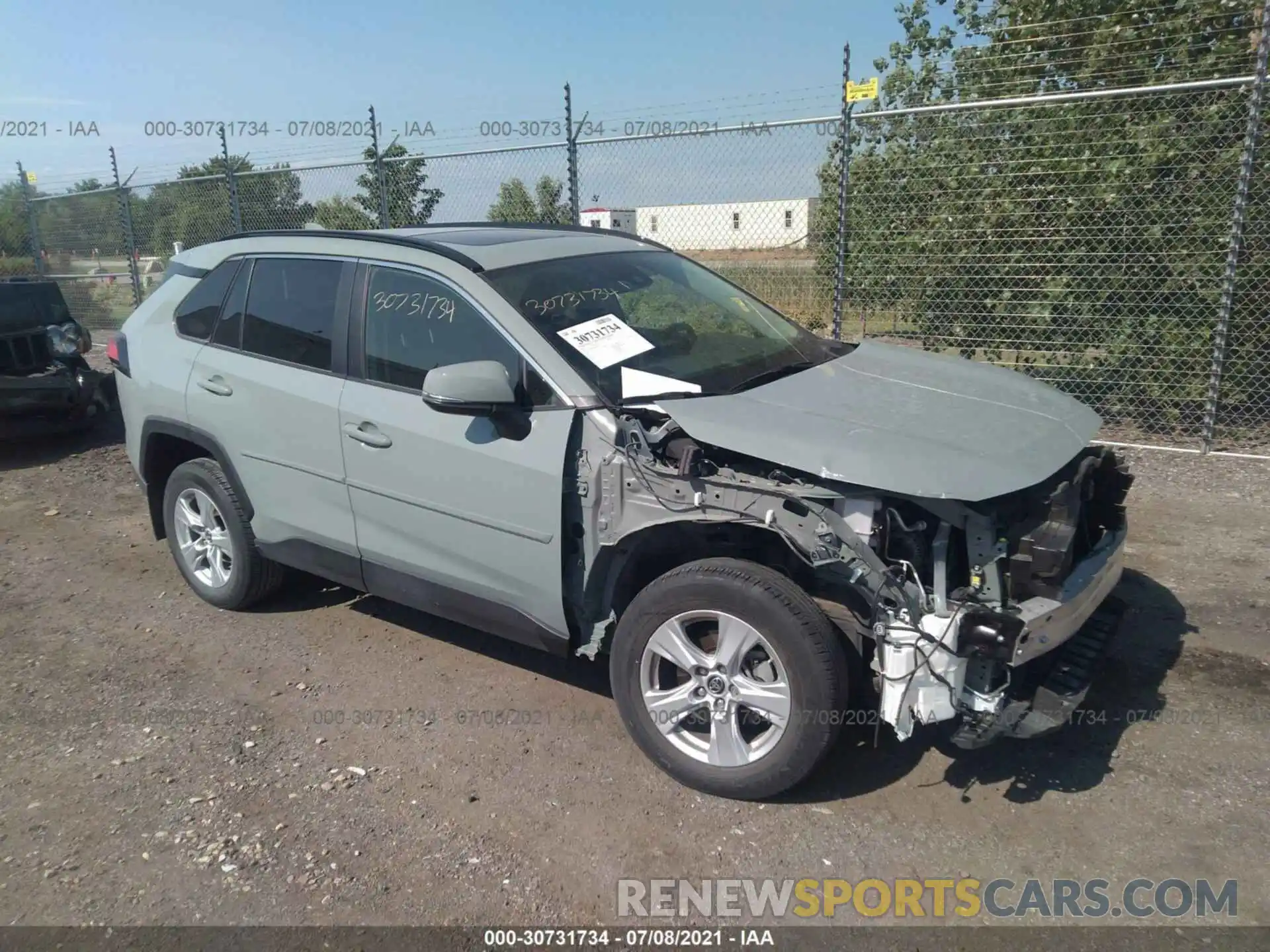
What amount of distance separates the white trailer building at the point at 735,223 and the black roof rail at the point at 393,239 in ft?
14.8

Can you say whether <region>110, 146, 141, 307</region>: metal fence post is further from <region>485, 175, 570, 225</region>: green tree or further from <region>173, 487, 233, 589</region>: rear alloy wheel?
<region>173, 487, 233, 589</region>: rear alloy wheel

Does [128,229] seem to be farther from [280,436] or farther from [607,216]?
[280,436]

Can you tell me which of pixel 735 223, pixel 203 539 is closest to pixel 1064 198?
pixel 735 223

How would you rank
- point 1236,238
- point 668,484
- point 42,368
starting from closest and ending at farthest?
1. point 668,484
2. point 1236,238
3. point 42,368

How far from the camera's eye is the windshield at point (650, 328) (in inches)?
138

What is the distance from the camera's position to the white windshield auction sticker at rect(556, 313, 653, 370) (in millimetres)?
3527

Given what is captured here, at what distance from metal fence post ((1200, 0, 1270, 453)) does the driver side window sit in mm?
5823

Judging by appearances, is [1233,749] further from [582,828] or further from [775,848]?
[582,828]

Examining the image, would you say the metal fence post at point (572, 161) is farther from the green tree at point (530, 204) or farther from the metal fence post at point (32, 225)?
the metal fence post at point (32, 225)

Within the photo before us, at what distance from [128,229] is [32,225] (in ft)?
11.2

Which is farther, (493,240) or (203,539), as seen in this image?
(203,539)

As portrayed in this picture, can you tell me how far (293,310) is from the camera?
427 centimetres

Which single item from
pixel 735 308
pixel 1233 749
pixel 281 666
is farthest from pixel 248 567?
pixel 1233 749

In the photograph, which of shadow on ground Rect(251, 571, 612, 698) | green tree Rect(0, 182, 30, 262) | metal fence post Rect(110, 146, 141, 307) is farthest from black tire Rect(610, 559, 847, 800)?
green tree Rect(0, 182, 30, 262)
